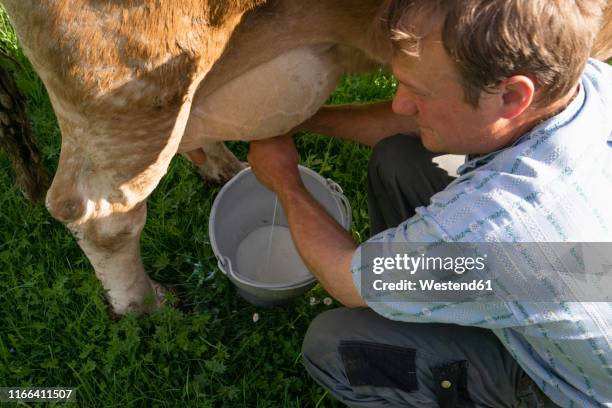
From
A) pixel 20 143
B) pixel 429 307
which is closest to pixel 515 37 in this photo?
pixel 429 307

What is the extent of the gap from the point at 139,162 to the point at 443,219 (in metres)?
0.75

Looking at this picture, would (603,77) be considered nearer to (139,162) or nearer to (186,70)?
(186,70)

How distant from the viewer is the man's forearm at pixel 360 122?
2.09 meters

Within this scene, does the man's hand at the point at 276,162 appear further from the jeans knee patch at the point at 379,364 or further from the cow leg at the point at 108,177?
the jeans knee patch at the point at 379,364

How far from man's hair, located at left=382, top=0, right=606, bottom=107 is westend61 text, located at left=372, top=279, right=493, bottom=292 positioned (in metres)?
0.38

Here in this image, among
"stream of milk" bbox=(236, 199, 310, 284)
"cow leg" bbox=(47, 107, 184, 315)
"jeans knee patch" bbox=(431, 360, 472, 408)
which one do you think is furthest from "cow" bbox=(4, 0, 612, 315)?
"jeans knee patch" bbox=(431, 360, 472, 408)

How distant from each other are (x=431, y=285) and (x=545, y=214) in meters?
0.28

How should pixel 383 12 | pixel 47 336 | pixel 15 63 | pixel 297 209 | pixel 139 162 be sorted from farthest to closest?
1. pixel 15 63
2. pixel 47 336
3. pixel 297 209
4. pixel 139 162
5. pixel 383 12

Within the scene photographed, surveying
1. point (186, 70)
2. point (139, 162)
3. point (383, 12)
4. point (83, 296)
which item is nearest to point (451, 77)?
point (383, 12)

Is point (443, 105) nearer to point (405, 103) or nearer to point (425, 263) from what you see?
point (405, 103)

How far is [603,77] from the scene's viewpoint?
150cm

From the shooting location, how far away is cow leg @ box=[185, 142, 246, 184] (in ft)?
8.13

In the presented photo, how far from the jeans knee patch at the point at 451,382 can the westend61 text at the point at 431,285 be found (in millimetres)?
373

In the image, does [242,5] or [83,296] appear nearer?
[242,5]
